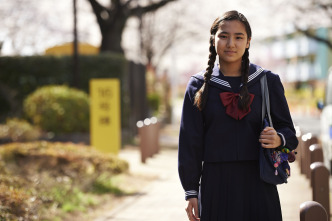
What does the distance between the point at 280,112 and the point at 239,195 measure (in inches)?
20.0

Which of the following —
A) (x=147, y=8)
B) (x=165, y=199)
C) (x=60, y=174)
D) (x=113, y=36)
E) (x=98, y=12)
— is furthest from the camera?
(x=147, y=8)

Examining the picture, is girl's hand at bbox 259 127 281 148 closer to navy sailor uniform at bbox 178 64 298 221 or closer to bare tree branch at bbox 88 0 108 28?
navy sailor uniform at bbox 178 64 298 221

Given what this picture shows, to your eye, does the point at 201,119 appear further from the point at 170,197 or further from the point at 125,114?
the point at 125,114

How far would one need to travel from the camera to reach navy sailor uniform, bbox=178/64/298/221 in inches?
121

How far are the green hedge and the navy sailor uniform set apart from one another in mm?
15511

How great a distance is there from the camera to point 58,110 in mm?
15625

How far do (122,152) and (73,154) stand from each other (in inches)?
250

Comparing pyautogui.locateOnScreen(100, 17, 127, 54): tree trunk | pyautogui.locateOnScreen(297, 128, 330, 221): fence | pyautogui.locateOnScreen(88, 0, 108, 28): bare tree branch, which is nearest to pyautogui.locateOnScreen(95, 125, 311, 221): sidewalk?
pyautogui.locateOnScreen(297, 128, 330, 221): fence

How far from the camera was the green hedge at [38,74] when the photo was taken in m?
18.6

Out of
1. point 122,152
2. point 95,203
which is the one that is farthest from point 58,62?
point 95,203

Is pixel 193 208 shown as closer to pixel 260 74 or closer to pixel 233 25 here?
pixel 260 74

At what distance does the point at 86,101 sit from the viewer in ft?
53.4

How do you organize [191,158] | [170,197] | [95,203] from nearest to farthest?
[191,158], [95,203], [170,197]

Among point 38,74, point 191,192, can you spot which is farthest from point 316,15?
point 191,192
